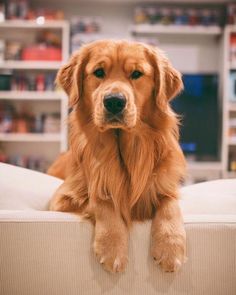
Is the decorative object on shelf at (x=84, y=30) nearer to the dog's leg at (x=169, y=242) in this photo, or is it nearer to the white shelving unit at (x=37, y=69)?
the white shelving unit at (x=37, y=69)

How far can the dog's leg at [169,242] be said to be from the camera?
1.16 m

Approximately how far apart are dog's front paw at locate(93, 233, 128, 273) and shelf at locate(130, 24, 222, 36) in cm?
424

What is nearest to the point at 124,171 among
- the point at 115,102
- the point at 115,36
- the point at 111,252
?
the point at 115,102

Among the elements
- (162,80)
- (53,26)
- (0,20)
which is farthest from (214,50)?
(162,80)

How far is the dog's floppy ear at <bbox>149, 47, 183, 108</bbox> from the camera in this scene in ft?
4.99

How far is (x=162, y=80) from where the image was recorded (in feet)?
5.03

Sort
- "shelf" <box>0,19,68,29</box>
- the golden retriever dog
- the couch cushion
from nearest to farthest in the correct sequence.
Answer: the golden retriever dog, the couch cushion, "shelf" <box>0,19,68,29</box>

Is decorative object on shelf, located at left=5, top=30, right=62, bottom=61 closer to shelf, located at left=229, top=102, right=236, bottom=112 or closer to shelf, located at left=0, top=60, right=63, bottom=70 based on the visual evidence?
shelf, located at left=0, top=60, right=63, bottom=70

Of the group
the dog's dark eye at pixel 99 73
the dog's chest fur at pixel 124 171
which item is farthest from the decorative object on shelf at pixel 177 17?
the dog's chest fur at pixel 124 171

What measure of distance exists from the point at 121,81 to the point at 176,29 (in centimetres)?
387

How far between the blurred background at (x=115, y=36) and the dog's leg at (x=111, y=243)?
3.75m

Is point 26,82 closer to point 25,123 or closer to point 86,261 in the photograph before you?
point 25,123

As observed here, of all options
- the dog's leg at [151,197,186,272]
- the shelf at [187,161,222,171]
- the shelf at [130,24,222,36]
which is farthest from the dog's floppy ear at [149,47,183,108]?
the shelf at [130,24,222,36]

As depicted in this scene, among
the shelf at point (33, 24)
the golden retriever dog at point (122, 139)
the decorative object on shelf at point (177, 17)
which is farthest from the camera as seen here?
the decorative object on shelf at point (177, 17)
